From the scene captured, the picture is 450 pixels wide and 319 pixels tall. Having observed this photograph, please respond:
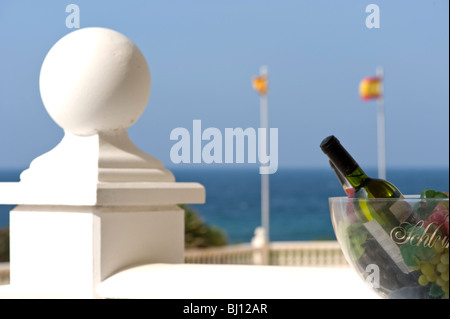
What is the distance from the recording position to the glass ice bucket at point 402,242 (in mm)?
1553

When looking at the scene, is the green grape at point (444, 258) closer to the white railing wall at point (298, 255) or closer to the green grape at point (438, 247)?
the green grape at point (438, 247)

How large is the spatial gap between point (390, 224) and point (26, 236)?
1351 mm

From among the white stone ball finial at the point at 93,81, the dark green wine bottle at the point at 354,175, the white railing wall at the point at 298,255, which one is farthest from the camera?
the white railing wall at the point at 298,255

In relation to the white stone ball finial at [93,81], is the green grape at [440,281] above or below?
below

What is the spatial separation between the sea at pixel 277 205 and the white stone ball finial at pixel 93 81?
119ft

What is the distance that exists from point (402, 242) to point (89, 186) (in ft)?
3.47

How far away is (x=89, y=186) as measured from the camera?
7.48 feet

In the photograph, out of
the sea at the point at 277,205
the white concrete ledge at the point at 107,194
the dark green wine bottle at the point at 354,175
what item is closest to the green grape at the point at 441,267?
the dark green wine bottle at the point at 354,175

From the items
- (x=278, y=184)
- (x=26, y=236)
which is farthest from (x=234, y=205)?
(x=26, y=236)

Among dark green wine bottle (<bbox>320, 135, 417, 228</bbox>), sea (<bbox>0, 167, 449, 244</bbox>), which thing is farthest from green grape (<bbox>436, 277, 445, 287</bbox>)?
sea (<bbox>0, 167, 449, 244</bbox>)

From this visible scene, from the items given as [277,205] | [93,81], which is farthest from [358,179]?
[277,205]

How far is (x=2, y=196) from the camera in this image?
96.2 inches

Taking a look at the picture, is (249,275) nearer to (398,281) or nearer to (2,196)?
(398,281)

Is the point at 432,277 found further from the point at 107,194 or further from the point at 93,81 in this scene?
the point at 93,81
